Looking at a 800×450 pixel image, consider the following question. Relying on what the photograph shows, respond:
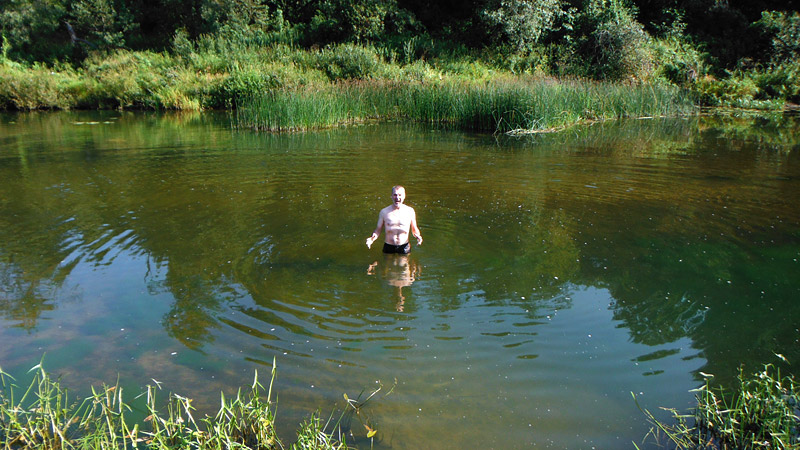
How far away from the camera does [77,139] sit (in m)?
17.0

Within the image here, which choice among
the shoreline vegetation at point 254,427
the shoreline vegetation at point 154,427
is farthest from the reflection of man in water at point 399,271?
the shoreline vegetation at point 254,427

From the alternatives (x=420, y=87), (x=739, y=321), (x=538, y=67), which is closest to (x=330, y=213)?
(x=739, y=321)

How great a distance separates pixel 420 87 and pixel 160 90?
13.5 m

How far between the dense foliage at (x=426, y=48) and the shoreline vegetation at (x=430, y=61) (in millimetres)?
79

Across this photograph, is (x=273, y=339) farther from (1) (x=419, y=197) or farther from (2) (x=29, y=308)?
(1) (x=419, y=197)

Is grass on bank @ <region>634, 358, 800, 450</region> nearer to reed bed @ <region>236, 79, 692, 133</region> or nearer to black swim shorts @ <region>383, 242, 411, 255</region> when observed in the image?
black swim shorts @ <region>383, 242, 411, 255</region>

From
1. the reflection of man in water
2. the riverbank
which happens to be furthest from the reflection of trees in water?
the riverbank

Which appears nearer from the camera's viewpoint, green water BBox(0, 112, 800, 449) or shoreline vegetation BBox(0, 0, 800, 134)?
green water BBox(0, 112, 800, 449)

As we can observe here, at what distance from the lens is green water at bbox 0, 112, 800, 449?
4402 millimetres

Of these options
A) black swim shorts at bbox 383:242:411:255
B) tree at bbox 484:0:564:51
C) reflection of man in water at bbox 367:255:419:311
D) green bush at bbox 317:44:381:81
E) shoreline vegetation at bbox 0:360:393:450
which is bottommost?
shoreline vegetation at bbox 0:360:393:450

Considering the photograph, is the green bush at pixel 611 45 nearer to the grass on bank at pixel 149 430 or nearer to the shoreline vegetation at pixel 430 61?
the shoreline vegetation at pixel 430 61

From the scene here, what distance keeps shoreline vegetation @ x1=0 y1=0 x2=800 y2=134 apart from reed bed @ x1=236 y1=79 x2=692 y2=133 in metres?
0.07

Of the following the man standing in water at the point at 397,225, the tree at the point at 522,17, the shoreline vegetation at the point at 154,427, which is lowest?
the shoreline vegetation at the point at 154,427

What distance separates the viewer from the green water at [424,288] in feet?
14.4
